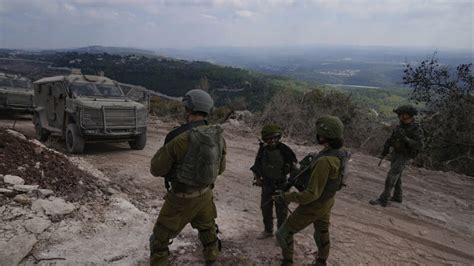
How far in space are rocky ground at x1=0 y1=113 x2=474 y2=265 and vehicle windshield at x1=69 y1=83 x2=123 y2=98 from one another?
6.78ft

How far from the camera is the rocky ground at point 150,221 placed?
4.16m

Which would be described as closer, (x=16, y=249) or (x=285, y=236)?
(x=285, y=236)

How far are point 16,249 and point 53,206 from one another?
36.7 inches

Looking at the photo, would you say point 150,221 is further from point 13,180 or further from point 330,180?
point 330,180

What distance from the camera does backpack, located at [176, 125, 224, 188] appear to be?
123 inches

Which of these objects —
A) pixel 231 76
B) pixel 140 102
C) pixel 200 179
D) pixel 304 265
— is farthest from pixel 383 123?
pixel 231 76

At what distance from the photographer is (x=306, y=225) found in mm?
3559

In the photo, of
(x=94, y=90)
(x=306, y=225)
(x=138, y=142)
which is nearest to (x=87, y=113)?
(x=94, y=90)

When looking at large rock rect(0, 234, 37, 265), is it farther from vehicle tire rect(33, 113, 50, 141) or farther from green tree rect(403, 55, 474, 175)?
green tree rect(403, 55, 474, 175)

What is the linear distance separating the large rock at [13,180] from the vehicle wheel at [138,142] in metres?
4.41

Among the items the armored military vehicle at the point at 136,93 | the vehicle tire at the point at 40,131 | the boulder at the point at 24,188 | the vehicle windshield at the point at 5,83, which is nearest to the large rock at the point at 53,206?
the boulder at the point at 24,188

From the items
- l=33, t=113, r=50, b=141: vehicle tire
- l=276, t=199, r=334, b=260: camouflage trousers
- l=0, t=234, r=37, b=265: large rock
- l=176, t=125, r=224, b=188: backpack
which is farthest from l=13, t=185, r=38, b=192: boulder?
l=33, t=113, r=50, b=141: vehicle tire

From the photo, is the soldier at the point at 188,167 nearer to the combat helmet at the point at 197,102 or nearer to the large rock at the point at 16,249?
the combat helmet at the point at 197,102

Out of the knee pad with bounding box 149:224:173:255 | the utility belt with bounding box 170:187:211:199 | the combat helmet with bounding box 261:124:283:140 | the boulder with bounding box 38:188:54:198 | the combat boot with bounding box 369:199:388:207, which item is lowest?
the combat boot with bounding box 369:199:388:207
